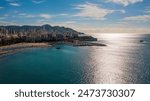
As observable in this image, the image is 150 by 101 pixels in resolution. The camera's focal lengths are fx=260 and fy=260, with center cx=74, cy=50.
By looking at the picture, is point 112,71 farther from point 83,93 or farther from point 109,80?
point 83,93

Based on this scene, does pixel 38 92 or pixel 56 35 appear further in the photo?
pixel 56 35

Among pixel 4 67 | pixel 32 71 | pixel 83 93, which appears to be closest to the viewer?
pixel 83 93

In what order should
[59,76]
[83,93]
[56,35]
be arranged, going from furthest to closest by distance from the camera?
[56,35] < [59,76] < [83,93]

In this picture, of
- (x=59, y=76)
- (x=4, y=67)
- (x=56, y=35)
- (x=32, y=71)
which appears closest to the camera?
(x=59, y=76)

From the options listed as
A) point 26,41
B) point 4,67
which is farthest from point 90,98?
point 26,41

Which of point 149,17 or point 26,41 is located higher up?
point 149,17

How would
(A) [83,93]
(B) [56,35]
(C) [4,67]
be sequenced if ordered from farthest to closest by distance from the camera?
(B) [56,35] < (C) [4,67] < (A) [83,93]

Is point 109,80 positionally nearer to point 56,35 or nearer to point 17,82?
point 17,82

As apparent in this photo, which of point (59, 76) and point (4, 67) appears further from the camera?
point (4, 67)

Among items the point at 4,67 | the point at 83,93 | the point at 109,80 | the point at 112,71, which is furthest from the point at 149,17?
the point at 83,93
